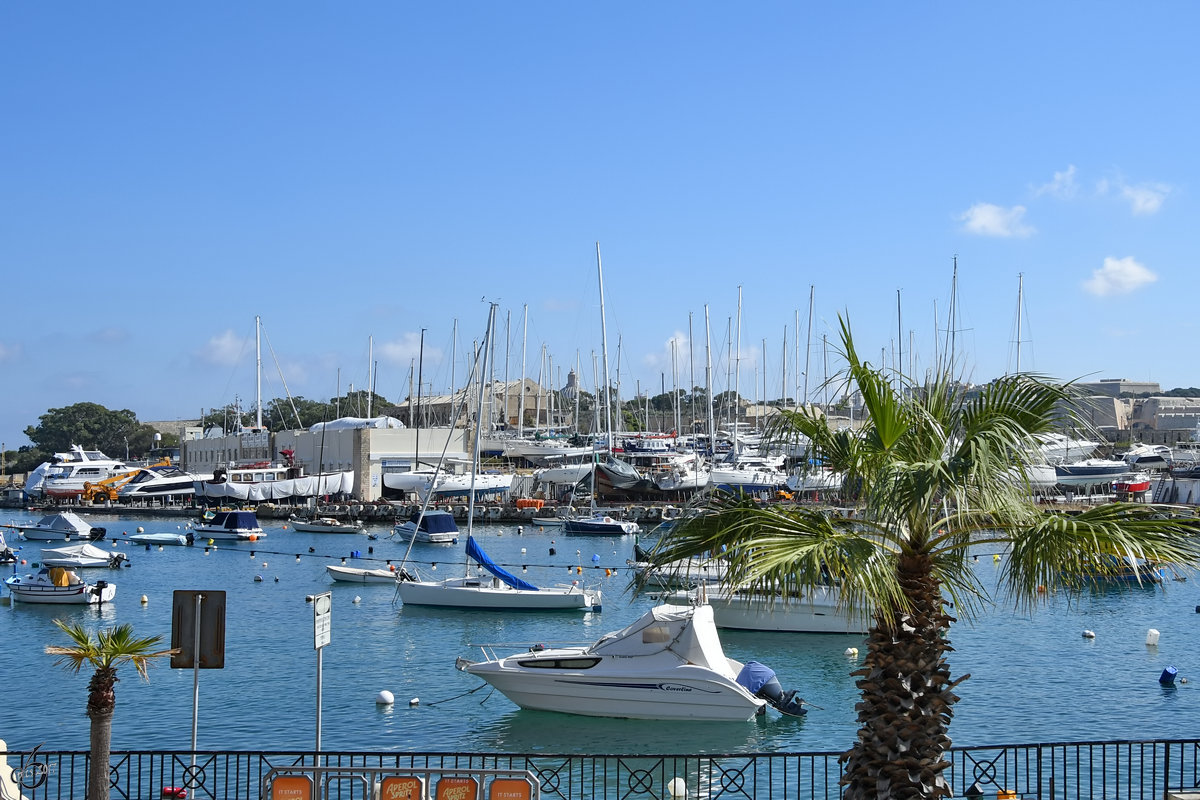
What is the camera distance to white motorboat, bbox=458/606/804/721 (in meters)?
22.1

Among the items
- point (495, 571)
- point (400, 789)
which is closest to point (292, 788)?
point (400, 789)

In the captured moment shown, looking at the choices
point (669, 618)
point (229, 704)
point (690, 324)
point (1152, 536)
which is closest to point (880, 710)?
point (1152, 536)

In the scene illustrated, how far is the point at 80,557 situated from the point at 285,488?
4561 centimetres

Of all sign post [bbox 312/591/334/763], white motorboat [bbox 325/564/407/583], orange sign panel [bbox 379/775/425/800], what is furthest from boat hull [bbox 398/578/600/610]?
orange sign panel [bbox 379/775/425/800]

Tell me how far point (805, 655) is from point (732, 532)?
2337cm

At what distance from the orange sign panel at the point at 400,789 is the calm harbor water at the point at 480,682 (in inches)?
378

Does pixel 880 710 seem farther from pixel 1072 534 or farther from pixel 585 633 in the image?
pixel 585 633

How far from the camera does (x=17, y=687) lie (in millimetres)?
27875

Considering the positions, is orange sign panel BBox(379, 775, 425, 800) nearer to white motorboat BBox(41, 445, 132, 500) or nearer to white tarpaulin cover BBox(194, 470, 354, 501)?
white tarpaulin cover BBox(194, 470, 354, 501)

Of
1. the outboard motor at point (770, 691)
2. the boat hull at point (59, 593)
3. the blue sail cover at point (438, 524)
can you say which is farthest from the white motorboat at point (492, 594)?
the blue sail cover at point (438, 524)

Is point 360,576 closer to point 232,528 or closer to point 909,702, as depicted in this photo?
point 232,528

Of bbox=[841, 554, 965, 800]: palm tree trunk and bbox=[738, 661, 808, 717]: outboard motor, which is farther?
bbox=[738, 661, 808, 717]: outboard motor

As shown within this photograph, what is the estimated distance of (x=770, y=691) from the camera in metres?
23.1

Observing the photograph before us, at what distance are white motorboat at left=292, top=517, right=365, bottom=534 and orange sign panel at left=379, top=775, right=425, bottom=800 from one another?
68839 millimetres
